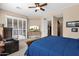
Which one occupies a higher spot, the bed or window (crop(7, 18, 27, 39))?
window (crop(7, 18, 27, 39))

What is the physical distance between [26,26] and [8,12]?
547 mm

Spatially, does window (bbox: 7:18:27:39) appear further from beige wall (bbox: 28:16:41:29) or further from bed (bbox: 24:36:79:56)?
bed (bbox: 24:36:79:56)

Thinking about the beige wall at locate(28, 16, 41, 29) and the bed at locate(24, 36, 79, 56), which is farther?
the beige wall at locate(28, 16, 41, 29)

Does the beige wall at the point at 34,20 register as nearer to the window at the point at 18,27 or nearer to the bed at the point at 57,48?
the window at the point at 18,27

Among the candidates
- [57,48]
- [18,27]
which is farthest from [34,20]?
[57,48]

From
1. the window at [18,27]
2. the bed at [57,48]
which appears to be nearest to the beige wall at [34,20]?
the window at [18,27]

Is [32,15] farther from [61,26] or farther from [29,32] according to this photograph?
[61,26]

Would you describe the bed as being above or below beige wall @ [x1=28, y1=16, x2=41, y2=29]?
below

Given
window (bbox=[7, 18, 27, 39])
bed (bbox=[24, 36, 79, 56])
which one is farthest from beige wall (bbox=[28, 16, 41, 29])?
bed (bbox=[24, 36, 79, 56])

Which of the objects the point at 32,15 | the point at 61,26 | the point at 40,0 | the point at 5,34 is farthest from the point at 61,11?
the point at 40,0

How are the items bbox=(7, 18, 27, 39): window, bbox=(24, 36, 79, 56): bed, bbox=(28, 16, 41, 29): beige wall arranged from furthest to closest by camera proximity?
bbox=(28, 16, 41, 29): beige wall
bbox=(7, 18, 27, 39): window
bbox=(24, 36, 79, 56): bed

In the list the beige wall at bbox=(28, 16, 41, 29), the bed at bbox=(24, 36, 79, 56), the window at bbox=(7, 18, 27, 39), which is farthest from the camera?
the beige wall at bbox=(28, 16, 41, 29)

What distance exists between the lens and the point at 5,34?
2965 mm

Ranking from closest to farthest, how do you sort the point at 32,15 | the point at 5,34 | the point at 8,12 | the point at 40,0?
the point at 40,0 → the point at 8,12 → the point at 32,15 → the point at 5,34
